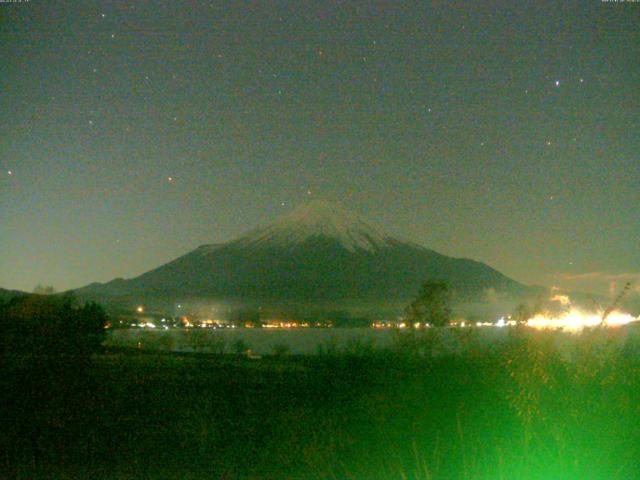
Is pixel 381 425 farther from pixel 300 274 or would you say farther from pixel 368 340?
pixel 300 274

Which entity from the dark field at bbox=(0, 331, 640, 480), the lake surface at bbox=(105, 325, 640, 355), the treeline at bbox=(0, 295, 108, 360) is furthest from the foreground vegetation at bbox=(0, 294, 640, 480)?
the treeline at bbox=(0, 295, 108, 360)

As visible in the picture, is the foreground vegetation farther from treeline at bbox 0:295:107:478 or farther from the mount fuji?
the mount fuji

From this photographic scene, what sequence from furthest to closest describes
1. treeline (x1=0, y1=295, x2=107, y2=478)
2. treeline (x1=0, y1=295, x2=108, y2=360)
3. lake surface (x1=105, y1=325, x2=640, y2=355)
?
treeline (x1=0, y1=295, x2=108, y2=360) < lake surface (x1=105, y1=325, x2=640, y2=355) < treeline (x1=0, y1=295, x2=107, y2=478)

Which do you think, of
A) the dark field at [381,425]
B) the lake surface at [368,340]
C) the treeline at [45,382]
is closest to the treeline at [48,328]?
the treeline at [45,382]

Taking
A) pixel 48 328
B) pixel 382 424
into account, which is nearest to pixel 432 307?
pixel 48 328

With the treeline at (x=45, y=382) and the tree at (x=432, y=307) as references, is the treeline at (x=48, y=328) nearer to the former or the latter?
the treeline at (x=45, y=382)

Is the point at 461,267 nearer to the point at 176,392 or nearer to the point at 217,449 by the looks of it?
the point at 176,392
